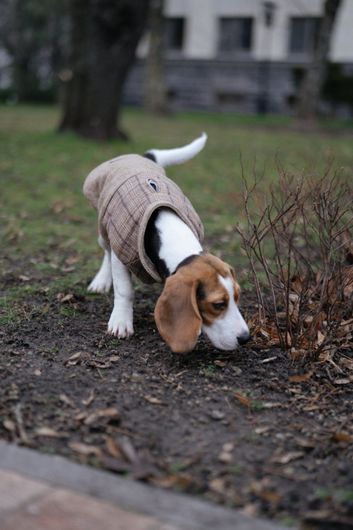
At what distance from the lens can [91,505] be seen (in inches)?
110

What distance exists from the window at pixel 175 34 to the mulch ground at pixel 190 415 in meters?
31.2

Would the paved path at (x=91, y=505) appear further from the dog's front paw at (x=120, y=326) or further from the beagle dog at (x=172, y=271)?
the dog's front paw at (x=120, y=326)

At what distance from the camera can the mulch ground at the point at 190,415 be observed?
3115 mm

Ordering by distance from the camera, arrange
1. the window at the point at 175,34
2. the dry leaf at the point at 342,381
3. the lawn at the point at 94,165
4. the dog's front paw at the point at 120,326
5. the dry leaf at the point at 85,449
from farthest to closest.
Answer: the window at the point at 175,34 → the lawn at the point at 94,165 → the dog's front paw at the point at 120,326 → the dry leaf at the point at 342,381 → the dry leaf at the point at 85,449

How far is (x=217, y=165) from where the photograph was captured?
13078mm

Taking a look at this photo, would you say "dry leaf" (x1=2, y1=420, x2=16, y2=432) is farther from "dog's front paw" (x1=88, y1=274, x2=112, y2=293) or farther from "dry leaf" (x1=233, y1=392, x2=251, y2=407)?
"dog's front paw" (x1=88, y1=274, x2=112, y2=293)

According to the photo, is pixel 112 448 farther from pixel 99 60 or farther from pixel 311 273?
pixel 99 60

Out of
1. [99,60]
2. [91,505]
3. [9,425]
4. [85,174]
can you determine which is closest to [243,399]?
[9,425]

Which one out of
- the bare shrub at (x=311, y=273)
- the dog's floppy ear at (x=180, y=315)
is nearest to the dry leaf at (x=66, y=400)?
the dog's floppy ear at (x=180, y=315)

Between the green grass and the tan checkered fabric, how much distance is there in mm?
500

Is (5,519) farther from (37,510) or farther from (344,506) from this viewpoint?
(344,506)

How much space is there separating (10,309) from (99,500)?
2.57 meters

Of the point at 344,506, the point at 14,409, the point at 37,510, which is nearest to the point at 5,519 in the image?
the point at 37,510

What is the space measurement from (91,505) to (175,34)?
110ft
